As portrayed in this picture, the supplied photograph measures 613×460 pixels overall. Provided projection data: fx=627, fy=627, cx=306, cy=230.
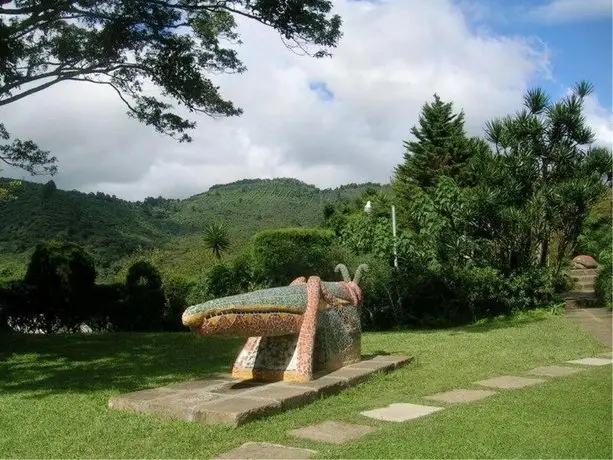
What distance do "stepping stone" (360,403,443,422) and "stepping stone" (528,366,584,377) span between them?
214 cm

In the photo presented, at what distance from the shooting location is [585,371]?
22.1 feet

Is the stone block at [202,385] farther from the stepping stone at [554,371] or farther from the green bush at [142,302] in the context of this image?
the green bush at [142,302]

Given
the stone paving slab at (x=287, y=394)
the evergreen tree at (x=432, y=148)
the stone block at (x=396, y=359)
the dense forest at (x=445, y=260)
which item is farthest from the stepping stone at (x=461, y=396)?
the evergreen tree at (x=432, y=148)

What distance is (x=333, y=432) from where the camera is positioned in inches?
173

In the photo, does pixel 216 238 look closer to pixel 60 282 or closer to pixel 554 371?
pixel 60 282

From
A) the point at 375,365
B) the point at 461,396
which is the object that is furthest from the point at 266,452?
the point at 375,365

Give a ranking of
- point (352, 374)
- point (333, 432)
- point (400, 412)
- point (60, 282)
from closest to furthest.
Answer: point (333, 432) < point (400, 412) < point (352, 374) < point (60, 282)

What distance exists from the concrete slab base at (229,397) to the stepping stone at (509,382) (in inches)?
46.2

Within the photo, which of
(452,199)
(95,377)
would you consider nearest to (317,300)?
(95,377)

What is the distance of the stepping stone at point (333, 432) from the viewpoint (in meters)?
4.25

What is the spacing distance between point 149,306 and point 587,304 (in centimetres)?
1051

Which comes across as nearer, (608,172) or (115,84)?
(115,84)

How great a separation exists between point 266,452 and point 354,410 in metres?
1.35

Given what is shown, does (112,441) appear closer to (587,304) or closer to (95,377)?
(95,377)
